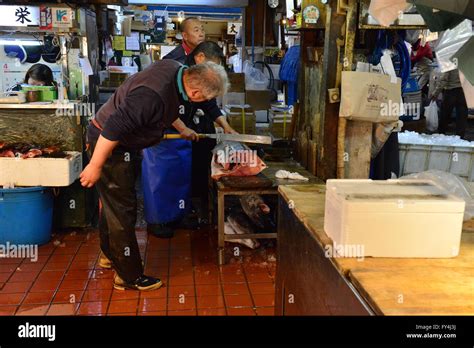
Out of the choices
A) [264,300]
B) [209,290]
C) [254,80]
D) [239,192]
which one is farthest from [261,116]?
[264,300]

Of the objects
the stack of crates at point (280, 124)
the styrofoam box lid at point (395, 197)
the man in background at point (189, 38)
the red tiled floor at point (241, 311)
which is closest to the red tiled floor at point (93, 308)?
the red tiled floor at point (241, 311)

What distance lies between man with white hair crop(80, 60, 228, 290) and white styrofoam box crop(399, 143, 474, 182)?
328 centimetres

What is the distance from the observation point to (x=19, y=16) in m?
5.40

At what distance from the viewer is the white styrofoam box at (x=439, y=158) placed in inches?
247

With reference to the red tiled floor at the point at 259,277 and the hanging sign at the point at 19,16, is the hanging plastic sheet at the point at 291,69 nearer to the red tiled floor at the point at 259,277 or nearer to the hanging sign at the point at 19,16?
the red tiled floor at the point at 259,277

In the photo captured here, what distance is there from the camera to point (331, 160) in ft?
15.6

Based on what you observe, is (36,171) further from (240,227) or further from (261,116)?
(261,116)

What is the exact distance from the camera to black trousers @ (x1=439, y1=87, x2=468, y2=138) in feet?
35.9

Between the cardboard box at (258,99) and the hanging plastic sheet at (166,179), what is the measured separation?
2683mm

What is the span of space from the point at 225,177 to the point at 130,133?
1.36 meters

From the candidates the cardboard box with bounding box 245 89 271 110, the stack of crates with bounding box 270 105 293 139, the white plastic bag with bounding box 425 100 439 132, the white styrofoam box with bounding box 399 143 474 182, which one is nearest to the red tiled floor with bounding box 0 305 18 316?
the stack of crates with bounding box 270 105 293 139

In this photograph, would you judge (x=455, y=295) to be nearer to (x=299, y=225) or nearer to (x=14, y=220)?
(x=299, y=225)
